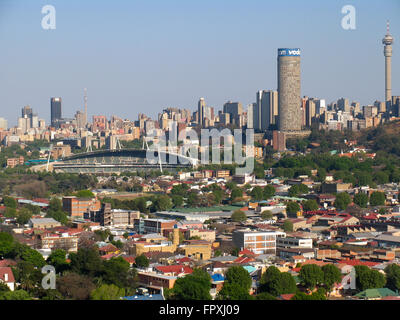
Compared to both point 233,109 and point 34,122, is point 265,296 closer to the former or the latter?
point 233,109

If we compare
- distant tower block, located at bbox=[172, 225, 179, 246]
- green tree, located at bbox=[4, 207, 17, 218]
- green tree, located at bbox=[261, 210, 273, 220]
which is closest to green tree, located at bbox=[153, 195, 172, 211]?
green tree, located at bbox=[261, 210, 273, 220]

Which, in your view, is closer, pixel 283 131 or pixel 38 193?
pixel 38 193

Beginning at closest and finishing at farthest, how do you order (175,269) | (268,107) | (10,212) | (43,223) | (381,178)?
(175,269), (43,223), (10,212), (381,178), (268,107)

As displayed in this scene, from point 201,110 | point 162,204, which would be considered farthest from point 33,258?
point 201,110

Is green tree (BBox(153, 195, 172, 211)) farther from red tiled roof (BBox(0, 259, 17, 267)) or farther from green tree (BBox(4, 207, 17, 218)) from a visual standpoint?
red tiled roof (BBox(0, 259, 17, 267))

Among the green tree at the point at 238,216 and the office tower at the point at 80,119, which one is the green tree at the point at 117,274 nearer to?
the green tree at the point at 238,216
